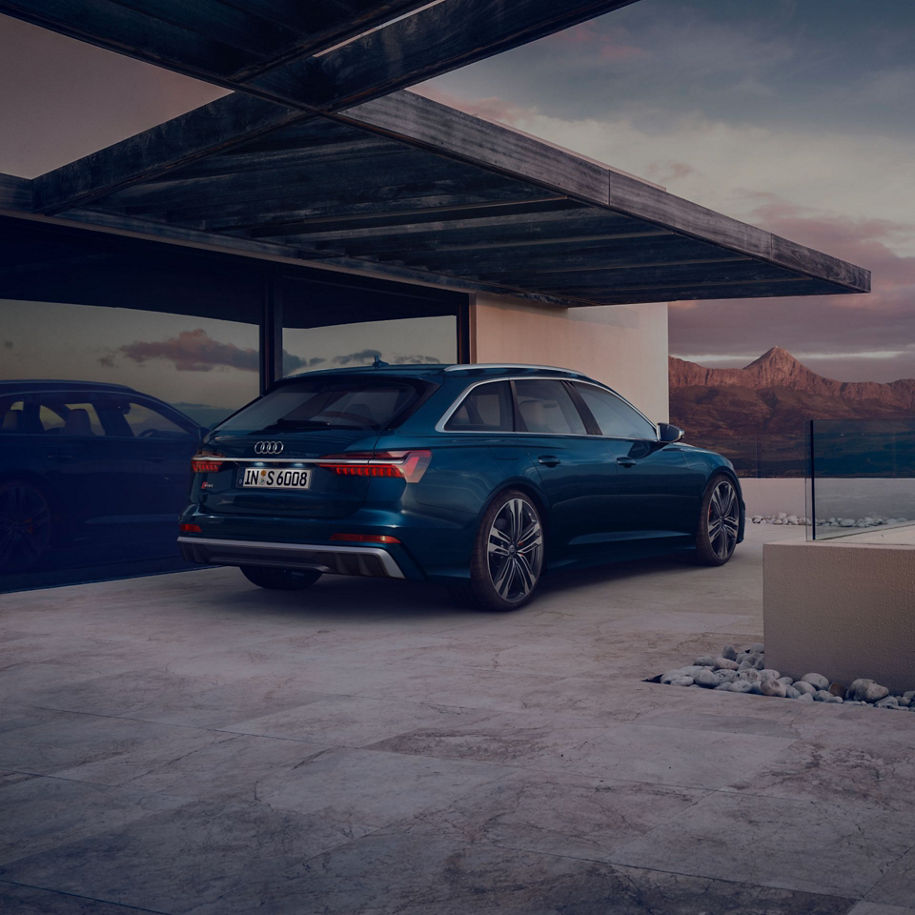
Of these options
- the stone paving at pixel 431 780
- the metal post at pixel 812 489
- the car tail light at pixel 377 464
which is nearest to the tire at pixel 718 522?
the stone paving at pixel 431 780

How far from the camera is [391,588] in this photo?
348 inches

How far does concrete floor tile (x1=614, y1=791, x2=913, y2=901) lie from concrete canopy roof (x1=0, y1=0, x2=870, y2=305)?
314 cm

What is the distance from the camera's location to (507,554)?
24.6ft

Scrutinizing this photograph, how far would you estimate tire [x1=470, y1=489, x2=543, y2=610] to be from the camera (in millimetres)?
7266

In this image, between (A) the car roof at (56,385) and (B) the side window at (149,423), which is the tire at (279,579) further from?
(A) the car roof at (56,385)

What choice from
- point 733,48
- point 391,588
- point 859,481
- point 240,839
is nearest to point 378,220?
point 391,588

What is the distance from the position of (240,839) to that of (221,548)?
403 centimetres

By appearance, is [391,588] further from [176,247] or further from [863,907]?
[863,907]

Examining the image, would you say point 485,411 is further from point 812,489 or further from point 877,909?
point 877,909

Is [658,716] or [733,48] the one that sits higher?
[733,48]

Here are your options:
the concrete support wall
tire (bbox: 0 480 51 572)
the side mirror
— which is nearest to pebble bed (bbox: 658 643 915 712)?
the concrete support wall

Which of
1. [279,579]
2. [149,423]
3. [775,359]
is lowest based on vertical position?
[279,579]

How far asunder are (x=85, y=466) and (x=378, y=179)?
321 cm

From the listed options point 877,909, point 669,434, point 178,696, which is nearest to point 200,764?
point 178,696
